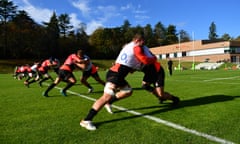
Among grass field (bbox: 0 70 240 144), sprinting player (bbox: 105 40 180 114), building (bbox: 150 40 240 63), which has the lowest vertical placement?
grass field (bbox: 0 70 240 144)

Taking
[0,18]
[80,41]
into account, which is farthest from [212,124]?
[80,41]

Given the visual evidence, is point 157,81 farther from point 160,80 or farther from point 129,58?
point 129,58

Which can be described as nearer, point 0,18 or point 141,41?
point 141,41

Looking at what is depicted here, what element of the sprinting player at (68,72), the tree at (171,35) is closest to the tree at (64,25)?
the tree at (171,35)

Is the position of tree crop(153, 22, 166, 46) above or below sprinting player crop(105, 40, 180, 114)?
above

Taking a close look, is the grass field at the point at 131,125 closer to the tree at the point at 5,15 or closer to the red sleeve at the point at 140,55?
the red sleeve at the point at 140,55

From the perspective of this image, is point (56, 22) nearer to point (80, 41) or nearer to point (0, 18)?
point (80, 41)

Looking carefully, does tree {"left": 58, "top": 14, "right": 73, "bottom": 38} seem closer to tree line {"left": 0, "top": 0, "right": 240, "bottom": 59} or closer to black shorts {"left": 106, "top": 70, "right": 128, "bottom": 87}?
tree line {"left": 0, "top": 0, "right": 240, "bottom": 59}

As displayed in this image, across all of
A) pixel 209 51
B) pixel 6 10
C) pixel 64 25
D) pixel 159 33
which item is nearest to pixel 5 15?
pixel 6 10

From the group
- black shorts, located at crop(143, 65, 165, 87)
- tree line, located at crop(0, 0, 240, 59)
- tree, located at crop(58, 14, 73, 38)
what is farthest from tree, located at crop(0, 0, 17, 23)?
black shorts, located at crop(143, 65, 165, 87)

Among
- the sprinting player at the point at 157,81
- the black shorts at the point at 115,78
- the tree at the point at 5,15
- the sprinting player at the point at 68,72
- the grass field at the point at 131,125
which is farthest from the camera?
the tree at the point at 5,15

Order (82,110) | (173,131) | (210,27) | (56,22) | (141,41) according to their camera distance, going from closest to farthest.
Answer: (173,131) → (141,41) → (82,110) → (56,22) → (210,27)

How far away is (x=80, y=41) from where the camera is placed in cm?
8038

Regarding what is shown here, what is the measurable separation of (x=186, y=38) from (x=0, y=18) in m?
99.8
